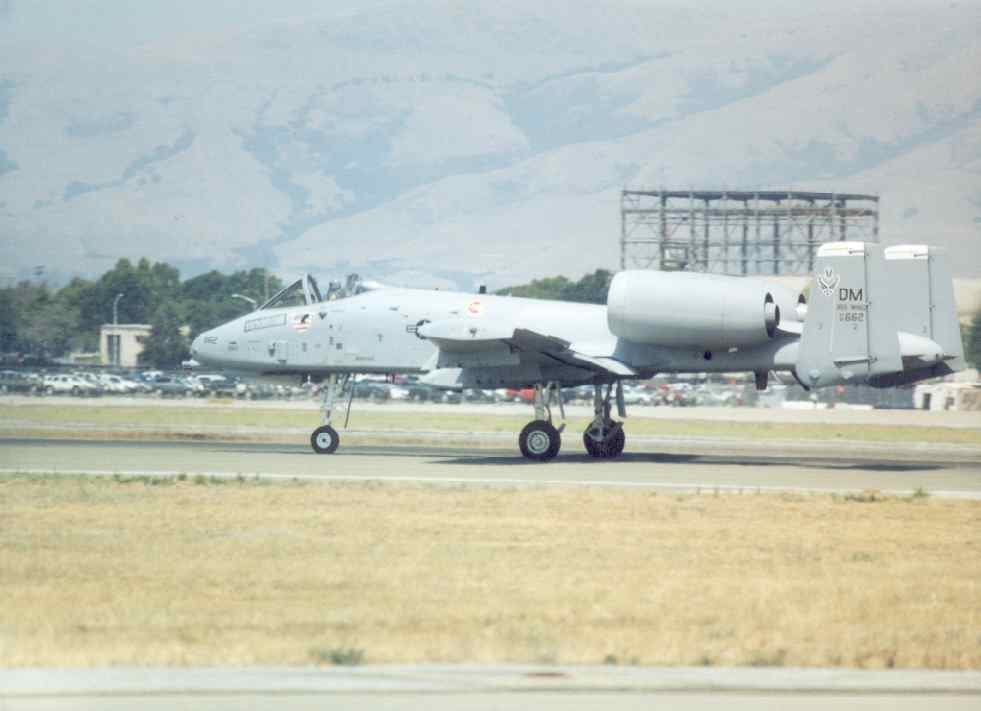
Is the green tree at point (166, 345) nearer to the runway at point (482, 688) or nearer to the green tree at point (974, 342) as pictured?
the green tree at point (974, 342)

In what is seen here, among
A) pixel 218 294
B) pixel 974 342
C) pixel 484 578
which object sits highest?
pixel 218 294

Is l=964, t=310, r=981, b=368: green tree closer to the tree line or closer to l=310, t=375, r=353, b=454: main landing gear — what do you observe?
the tree line

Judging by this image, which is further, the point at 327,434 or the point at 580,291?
the point at 580,291

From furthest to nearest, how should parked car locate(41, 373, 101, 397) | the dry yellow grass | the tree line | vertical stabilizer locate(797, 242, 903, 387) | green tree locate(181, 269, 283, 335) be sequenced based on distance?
green tree locate(181, 269, 283, 335), parked car locate(41, 373, 101, 397), the tree line, vertical stabilizer locate(797, 242, 903, 387), the dry yellow grass

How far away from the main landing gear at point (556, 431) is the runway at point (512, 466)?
343 millimetres

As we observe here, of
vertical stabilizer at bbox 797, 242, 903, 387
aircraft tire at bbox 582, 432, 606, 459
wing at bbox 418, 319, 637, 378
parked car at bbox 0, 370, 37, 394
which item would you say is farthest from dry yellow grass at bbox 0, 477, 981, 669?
parked car at bbox 0, 370, 37, 394

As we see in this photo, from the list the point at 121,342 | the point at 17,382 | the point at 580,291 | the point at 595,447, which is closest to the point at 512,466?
the point at 595,447

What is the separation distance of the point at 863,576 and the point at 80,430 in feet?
Result: 99.0

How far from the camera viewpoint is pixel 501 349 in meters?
29.4

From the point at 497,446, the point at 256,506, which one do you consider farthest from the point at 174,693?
the point at 497,446

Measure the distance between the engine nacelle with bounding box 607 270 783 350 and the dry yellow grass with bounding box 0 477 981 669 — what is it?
677 cm

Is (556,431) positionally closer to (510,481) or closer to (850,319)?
(510,481)

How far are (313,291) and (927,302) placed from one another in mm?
12554

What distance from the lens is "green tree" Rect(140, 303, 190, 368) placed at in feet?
285
